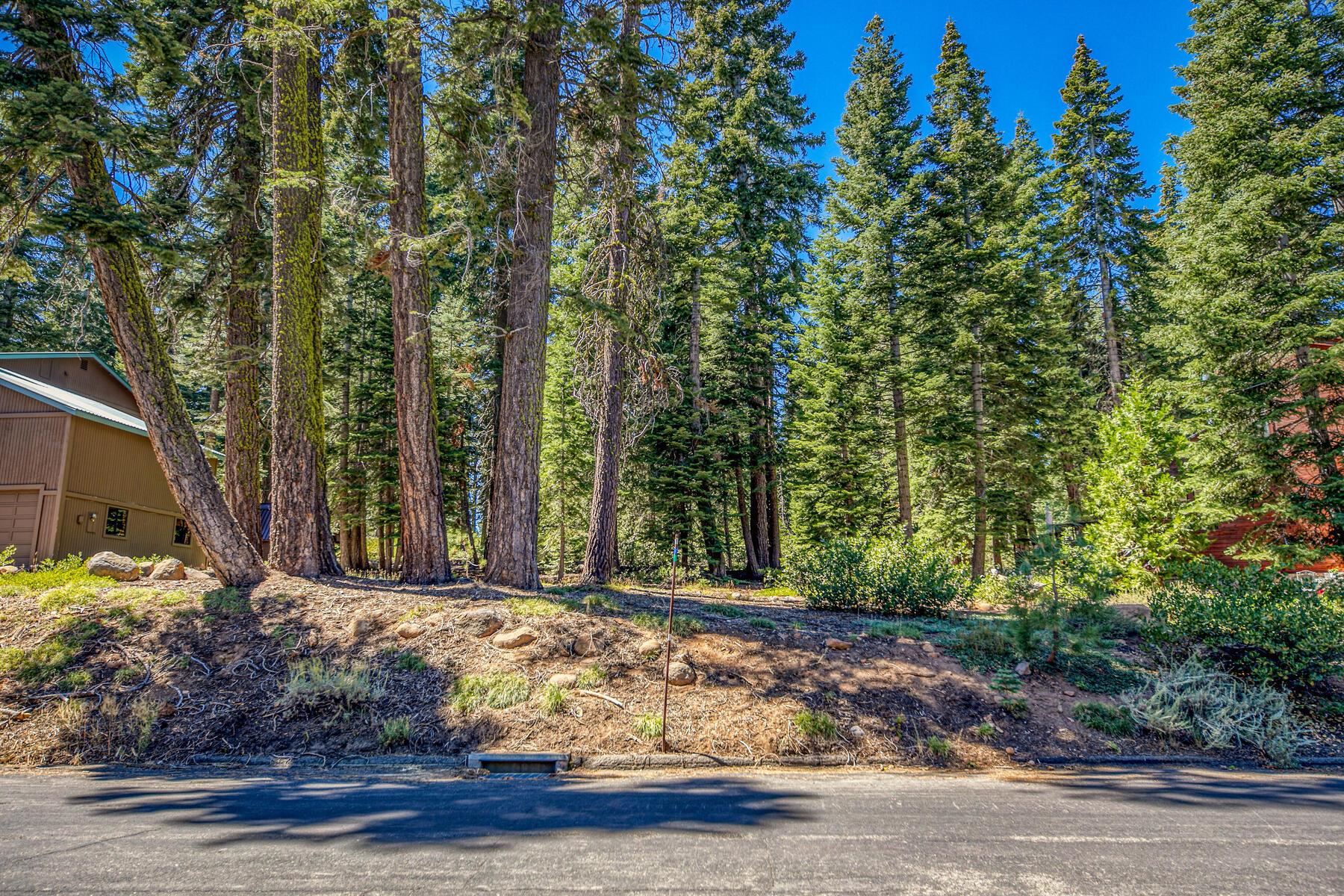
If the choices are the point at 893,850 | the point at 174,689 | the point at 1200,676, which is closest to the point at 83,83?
the point at 174,689

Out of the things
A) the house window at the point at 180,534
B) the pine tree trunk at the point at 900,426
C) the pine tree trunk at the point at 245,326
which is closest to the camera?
the pine tree trunk at the point at 245,326

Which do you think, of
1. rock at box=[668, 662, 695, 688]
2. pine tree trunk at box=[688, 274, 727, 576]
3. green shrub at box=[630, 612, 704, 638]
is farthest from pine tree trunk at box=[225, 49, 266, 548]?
pine tree trunk at box=[688, 274, 727, 576]

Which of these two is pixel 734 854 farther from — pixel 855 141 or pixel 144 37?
pixel 855 141

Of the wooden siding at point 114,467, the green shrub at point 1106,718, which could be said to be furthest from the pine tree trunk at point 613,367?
the wooden siding at point 114,467

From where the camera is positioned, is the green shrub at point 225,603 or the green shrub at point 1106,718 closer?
the green shrub at point 1106,718

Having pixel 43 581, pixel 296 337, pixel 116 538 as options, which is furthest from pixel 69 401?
pixel 296 337

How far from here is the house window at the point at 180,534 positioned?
17816 millimetres

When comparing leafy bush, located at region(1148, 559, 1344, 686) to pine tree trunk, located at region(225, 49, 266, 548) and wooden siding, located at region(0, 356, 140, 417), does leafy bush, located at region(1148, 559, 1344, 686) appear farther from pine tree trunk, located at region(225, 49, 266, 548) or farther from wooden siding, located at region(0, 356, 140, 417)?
wooden siding, located at region(0, 356, 140, 417)

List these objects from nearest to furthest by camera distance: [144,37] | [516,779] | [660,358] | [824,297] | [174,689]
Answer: [516,779]
[174,689]
[144,37]
[660,358]
[824,297]

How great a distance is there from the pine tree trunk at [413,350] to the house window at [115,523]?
12818 millimetres

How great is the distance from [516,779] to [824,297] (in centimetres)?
1784

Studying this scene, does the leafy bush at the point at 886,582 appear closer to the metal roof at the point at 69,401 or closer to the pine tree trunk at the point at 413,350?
the pine tree trunk at the point at 413,350

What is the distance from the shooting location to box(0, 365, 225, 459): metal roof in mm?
14203

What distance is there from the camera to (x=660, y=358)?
1065cm
